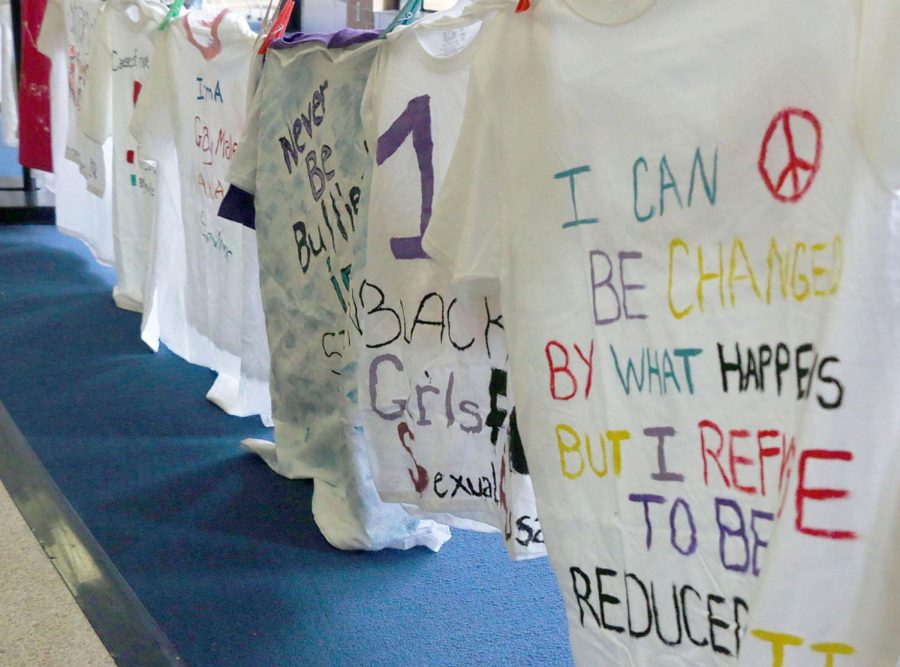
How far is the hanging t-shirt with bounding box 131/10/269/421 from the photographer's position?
6.50 ft

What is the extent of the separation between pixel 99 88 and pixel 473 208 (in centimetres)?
183

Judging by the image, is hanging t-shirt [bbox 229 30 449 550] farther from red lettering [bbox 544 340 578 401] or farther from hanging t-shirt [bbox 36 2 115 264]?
hanging t-shirt [bbox 36 2 115 264]

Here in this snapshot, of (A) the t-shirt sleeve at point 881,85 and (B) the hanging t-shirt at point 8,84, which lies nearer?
(A) the t-shirt sleeve at point 881,85

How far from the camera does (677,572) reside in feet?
3.02

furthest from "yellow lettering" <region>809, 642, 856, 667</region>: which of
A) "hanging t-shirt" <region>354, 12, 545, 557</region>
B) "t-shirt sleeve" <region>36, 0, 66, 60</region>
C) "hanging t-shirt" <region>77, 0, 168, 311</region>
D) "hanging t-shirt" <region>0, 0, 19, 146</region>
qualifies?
"hanging t-shirt" <region>0, 0, 19, 146</region>

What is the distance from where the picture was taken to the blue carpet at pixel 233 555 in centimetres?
147

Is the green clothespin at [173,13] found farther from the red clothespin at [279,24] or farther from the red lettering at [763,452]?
the red lettering at [763,452]

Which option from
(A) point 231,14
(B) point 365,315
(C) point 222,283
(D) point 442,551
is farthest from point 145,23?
(D) point 442,551

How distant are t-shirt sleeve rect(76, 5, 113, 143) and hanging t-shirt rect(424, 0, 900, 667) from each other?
5.81 ft

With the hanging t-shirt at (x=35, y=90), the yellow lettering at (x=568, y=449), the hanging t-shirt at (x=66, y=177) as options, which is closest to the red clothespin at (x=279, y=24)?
the yellow lettering at (x=568, y=449)

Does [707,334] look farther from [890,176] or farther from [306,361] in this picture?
[306,361]

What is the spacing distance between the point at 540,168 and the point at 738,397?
32 centimetres

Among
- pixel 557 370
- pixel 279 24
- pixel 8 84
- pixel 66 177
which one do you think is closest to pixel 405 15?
pixel 279 24

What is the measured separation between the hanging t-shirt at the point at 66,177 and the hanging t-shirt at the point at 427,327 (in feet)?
6.49
